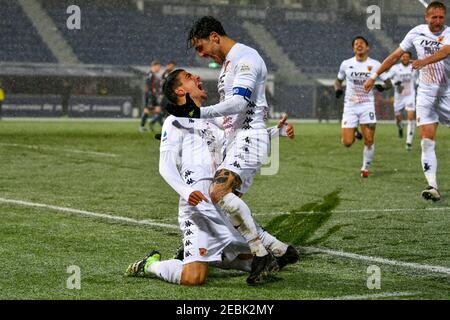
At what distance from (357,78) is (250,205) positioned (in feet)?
21.0

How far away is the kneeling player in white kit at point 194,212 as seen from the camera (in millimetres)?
6559

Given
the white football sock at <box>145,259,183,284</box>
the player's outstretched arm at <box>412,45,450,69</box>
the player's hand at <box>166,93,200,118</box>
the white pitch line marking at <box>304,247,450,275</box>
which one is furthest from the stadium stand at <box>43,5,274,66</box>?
the player's hand at <box>166,93,200,118</box>

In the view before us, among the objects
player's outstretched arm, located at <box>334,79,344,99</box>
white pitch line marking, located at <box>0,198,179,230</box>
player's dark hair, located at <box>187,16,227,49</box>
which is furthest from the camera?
player's outstretched arm, located at <box>334,79,344,99</box>

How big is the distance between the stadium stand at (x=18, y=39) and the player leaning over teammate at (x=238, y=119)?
1629 inches

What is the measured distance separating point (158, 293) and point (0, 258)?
6.06 feet

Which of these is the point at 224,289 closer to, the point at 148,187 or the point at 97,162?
the point at 148,187

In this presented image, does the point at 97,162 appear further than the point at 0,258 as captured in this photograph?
Yes

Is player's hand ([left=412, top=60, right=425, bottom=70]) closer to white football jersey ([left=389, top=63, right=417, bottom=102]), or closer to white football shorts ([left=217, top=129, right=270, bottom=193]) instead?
white football shorts ([left=217, top=129, right=270, bottom=193])

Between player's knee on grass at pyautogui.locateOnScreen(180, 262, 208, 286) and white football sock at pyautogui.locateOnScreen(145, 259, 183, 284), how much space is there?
43 millimetres

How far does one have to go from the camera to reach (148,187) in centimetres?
1382

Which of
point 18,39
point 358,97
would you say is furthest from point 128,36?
point 358,97

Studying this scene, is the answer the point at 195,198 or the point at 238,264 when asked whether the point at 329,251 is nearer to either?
the point at 238,264

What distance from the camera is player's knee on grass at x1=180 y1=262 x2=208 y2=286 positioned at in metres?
6.48
